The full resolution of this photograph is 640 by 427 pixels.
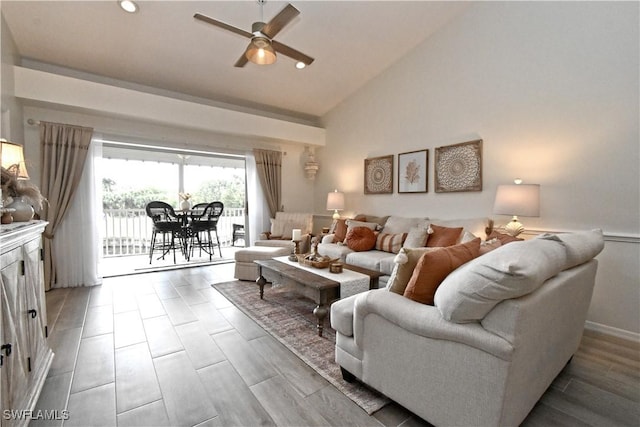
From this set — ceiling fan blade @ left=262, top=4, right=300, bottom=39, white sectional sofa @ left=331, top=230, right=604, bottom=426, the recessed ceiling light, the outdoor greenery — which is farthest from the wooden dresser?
the outdoor greenery

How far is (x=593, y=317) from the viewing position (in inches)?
108

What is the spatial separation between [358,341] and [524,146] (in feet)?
9.56

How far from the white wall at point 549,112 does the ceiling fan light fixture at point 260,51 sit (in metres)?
2.47

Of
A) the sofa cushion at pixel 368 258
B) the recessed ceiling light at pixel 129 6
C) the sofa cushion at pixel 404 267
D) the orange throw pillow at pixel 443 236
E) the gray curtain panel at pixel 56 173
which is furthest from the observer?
the gray curtain panel at pixel 56 173

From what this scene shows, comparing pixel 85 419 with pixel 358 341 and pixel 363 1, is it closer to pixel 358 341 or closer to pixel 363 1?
pixel 358 341

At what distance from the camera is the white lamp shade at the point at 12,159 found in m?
1.79

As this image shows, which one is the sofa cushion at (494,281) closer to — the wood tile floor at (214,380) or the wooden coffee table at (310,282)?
the wood tile floor at (214,380)

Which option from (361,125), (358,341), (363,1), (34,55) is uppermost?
(363,1)

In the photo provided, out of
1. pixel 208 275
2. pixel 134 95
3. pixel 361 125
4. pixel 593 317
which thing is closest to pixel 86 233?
pixel 208 275

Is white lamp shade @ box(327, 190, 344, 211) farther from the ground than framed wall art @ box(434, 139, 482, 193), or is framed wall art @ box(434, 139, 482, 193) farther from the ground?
framed wall art @ box(434, 139, 482, 193)

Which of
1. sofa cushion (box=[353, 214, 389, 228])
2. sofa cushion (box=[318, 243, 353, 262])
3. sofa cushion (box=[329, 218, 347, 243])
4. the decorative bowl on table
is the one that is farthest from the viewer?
sofa cushion (box=[353, 214, 389, 228])

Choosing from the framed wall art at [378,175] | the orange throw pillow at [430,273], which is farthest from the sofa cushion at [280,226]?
the orange throw pillow at [430,273]

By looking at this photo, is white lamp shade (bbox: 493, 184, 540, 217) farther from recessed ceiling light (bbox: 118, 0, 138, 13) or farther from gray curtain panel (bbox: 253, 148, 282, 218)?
recessed ceiling light (bbox: 118, 0, 138, 13)

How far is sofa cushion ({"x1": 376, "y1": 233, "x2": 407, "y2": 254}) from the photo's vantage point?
12.5 ft
